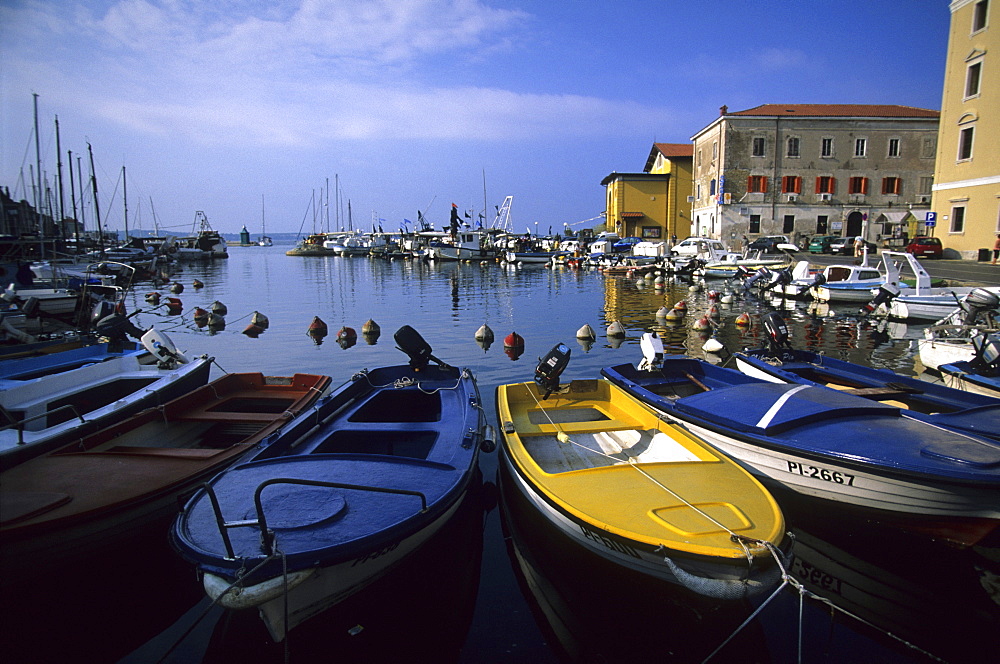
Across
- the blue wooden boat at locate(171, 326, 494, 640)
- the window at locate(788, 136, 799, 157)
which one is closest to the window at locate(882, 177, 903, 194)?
the window at locate(788, 136, 799, 157)

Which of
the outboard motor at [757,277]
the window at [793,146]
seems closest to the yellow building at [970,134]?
the window at [793,146]

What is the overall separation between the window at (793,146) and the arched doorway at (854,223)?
22.4 feet

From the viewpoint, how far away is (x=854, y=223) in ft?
146

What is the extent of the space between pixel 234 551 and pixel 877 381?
875 centimetres

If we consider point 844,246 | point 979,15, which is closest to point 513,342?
point 979,15

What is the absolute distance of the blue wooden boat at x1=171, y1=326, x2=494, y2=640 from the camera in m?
3.67

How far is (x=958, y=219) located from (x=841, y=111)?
17631mm

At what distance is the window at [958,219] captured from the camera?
30234 mm

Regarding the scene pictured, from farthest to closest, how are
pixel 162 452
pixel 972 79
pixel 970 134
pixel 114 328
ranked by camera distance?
pixel 970 134 < pixel 972 79 < pixel 114 328 < pixel 162 452

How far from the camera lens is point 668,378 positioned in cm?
885

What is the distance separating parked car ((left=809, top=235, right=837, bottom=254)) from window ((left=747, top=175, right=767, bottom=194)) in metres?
6.32

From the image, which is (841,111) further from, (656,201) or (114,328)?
(114,328)

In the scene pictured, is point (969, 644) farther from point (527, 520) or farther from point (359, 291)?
point (359, 291)

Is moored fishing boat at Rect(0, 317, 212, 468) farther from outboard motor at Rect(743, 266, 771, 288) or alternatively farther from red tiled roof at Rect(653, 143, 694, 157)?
red tiled roof at Rect(653, 143, 694, 157)
